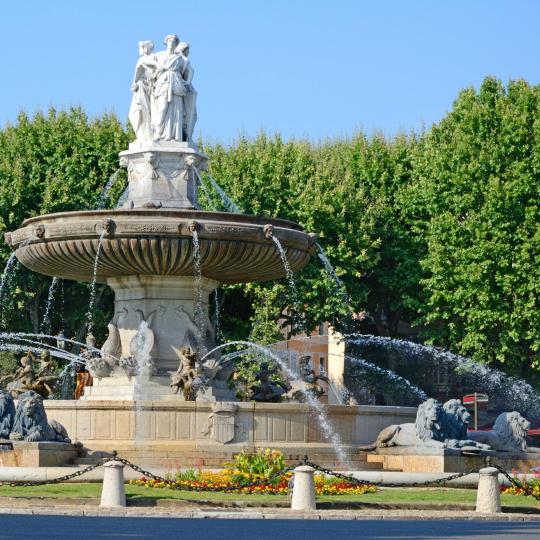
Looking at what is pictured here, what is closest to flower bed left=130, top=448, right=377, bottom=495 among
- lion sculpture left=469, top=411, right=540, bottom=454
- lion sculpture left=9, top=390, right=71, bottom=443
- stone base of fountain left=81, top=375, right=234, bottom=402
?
lion sculpture left=9, top=390, right=71, bottom=443

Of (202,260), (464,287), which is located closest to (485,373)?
(464,287)

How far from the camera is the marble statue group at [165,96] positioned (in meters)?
33.0

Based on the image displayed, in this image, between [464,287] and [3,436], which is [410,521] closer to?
[3,436]

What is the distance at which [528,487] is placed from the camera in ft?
87.2

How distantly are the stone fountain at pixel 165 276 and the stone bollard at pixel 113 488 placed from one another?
15.8 ft

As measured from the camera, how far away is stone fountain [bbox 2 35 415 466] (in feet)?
94.0

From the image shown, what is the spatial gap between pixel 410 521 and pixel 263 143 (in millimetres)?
32451

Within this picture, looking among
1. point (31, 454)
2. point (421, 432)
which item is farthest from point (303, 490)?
point (421, 432)

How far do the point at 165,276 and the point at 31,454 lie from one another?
5953 mm

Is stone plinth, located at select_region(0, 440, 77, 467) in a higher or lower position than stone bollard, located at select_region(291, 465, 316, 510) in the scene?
higher

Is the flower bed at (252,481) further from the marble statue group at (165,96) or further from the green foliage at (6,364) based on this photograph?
the green foliage at (6,364)

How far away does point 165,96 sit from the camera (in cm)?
3294

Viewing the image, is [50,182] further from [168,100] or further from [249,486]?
[249,486]

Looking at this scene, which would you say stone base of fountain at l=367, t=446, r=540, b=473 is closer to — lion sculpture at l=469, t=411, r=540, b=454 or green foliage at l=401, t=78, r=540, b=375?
lion sculpture at l=469, t=411, r=540, b=454
